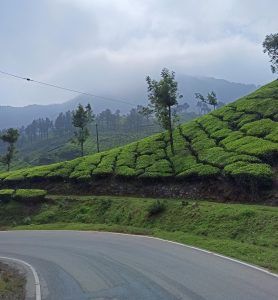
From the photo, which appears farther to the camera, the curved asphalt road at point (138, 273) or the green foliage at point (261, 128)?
the green foliage at point (261, 128)

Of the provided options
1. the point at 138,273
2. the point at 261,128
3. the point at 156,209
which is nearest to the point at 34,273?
the point at 138,273

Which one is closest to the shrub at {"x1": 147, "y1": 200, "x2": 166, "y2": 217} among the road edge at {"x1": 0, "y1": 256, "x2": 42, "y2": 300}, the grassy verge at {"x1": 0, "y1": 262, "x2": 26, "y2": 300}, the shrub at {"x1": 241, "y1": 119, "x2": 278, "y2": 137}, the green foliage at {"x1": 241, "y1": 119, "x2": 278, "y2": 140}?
the road edge at {"x1": 0, "y1": 256, "x2": 42, "y2": 300}

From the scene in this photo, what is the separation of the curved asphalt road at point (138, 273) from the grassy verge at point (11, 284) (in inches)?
32.8

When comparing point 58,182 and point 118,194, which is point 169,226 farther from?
point 58,182

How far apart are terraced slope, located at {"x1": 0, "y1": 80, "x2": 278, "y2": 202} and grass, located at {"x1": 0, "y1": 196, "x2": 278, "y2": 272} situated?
398 cm

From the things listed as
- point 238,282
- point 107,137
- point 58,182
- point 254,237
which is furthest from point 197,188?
point 107,137

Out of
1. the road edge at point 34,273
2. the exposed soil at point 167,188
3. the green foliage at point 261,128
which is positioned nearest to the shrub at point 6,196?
the exposed soil at point 167,188

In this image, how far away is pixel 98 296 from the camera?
13219 millimetres

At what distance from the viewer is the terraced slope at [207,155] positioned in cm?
3588

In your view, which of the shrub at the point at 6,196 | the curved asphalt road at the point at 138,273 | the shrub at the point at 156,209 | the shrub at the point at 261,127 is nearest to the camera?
the curved asphalt road at the point at 138,273

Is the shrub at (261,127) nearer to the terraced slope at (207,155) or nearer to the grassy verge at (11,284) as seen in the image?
the terraced slope at (207,155)

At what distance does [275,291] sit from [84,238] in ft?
61.3

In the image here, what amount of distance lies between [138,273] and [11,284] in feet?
15.5

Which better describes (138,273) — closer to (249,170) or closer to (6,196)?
(249,170)
